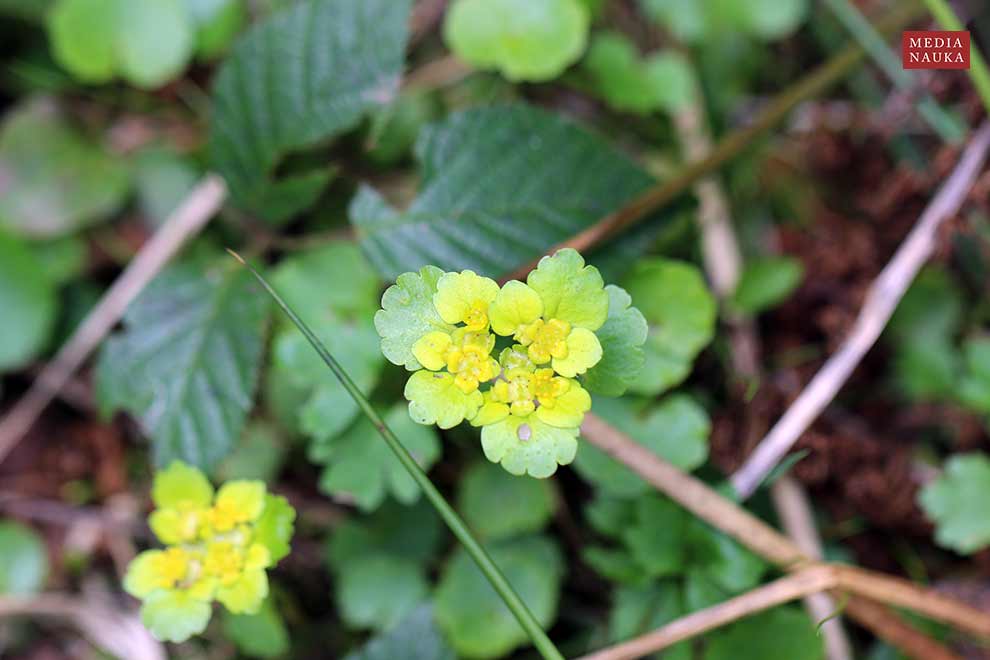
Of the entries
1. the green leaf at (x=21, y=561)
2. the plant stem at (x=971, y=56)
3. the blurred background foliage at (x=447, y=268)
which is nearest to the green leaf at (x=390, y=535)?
the blurred background foliage at (x=447, y=268)

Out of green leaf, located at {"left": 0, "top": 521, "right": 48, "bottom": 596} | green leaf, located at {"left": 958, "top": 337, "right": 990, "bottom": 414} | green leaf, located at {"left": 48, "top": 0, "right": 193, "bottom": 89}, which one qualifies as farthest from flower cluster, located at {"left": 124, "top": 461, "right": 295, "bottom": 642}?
green leaf, located at {"left": 958, "top": 337, "right": 990, "bottom": 414}

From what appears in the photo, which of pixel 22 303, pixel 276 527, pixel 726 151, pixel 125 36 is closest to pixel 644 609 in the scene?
pixel 276 527

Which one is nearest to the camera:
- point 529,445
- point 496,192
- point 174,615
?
point 529,445

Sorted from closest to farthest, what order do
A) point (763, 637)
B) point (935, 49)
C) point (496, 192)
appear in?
point (763, 637), point (496, 192), point (935, 49)

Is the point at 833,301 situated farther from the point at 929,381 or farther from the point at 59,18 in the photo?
the point at 59,18

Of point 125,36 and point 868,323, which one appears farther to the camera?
point 125,36

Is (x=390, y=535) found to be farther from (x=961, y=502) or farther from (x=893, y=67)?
(x=893, y=67)

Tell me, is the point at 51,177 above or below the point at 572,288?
above

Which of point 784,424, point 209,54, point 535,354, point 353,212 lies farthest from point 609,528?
point 209,54
